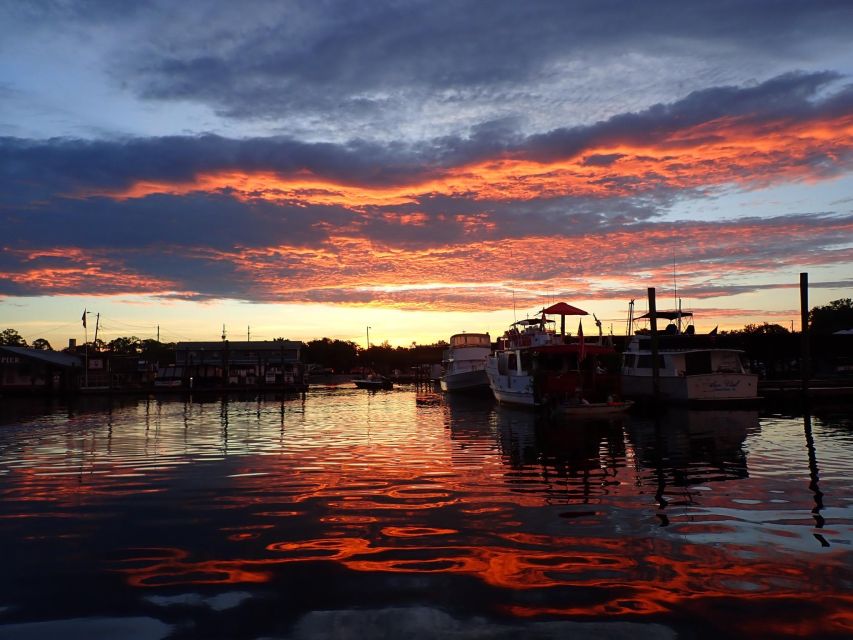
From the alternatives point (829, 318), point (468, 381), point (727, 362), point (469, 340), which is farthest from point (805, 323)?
point (829, 318)

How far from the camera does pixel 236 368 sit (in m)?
96.1

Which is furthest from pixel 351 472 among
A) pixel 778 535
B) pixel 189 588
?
pixel 778 535

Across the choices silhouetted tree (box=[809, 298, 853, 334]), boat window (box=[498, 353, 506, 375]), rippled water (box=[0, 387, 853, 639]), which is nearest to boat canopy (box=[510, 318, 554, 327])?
boat window (box=[498, 353, 506, 375])

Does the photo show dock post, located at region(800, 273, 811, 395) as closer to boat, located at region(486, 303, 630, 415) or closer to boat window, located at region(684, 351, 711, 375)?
boat window, located at region(684, 351, 711, 375)

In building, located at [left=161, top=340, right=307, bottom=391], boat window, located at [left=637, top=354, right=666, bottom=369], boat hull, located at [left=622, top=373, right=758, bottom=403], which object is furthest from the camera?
building, located at [left=161, top=340, right=307, bottom=391]

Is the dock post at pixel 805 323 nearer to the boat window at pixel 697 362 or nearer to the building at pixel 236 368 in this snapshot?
the boat window at pixel 697 362

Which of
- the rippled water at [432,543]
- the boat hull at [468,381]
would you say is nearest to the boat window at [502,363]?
the boat hull at [468,381]

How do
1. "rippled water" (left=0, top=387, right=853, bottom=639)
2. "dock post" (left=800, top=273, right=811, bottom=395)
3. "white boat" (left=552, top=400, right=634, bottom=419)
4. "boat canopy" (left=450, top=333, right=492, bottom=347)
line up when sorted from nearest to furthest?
1. "rippled water" (left=0, top=387, right=853, bottom=639)
2. "white boat" (left=552, top=400, right=634, bottom=419)
3. "dock post" (left=800, top=273, right=811, bottom=395)
4. "boat canopy" (left=450, top=333, right=492, bottom=347)

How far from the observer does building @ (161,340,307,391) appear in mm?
83750

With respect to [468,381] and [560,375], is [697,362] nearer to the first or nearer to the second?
[560,375]

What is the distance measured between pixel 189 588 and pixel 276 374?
8369 cm

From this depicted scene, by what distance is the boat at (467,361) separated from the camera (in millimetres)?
59219

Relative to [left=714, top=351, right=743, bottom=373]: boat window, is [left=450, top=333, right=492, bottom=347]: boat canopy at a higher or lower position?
higher

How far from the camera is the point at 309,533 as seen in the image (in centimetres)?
1046
